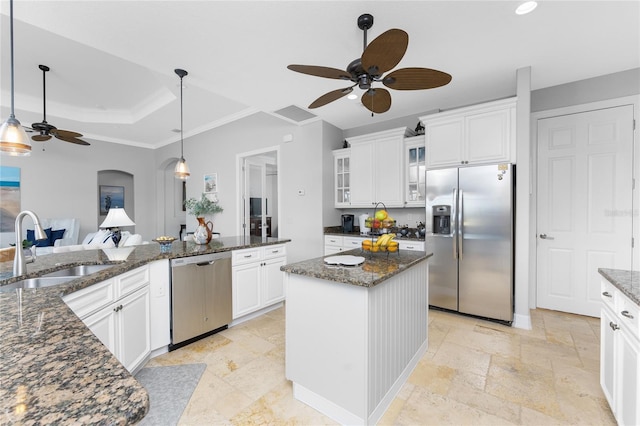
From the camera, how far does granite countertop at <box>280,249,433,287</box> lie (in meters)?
1.54

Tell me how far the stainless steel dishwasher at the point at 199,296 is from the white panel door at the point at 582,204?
12.1ft

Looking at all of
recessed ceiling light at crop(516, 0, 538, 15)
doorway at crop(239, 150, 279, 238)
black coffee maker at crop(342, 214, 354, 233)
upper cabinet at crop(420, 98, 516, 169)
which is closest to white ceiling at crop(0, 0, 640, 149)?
recessed ceiling light at crop(516, 0, 538, 15)

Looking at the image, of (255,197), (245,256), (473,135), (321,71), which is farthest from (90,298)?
(255,197)

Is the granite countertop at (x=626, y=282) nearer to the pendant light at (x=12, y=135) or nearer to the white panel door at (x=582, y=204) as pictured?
the white panel door at (x=582, y=204)

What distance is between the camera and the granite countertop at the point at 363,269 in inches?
60.5

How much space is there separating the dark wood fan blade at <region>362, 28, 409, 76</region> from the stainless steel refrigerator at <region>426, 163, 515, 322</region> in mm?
1885

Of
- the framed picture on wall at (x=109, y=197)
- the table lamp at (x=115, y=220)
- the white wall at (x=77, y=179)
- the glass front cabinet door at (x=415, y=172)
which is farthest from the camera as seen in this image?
the framed picture on wall at (x=109, y=197)

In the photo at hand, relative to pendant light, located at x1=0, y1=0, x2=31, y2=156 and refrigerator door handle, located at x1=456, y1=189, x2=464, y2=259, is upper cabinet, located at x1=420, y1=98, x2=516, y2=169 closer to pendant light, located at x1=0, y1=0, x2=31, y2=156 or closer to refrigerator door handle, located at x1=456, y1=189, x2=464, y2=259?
refrigerator door handle, located at x1=456, y1=189, x2=464, y2=259

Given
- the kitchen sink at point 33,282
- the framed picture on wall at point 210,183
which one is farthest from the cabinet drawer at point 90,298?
the framed picture on wall at point 210,183

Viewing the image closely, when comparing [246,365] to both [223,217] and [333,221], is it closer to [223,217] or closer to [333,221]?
[333,221]

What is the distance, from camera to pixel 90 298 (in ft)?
5.34

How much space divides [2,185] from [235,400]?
6.57 metres

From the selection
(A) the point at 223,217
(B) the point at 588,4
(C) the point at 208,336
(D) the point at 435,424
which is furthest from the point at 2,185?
(B) the point at 588,4

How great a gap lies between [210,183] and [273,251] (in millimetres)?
3393
